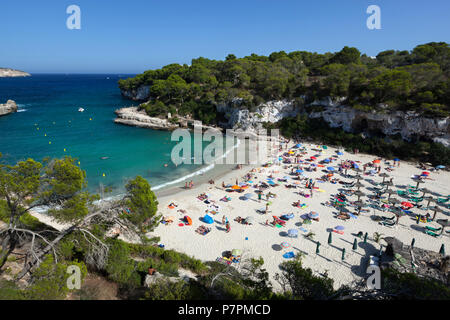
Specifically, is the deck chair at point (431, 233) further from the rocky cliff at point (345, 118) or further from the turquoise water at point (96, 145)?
the turquoise water at point (96, 145)

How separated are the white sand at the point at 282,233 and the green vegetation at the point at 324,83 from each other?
13.5 metres

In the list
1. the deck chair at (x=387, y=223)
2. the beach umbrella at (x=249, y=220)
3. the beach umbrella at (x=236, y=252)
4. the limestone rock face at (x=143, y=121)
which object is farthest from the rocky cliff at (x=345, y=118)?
the beach umbrella at (x=236, y=252)

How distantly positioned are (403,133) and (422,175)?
26.2 feet

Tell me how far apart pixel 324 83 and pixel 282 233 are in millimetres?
30871

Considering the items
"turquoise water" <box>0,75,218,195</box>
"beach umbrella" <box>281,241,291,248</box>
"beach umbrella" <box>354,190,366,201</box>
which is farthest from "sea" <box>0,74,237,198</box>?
"beach umbrella" <box>354,190,366,201</box>

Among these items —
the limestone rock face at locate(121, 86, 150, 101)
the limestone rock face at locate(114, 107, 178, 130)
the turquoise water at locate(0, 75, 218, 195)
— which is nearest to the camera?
the turquoise water at locate(0, 75, 218, 195)

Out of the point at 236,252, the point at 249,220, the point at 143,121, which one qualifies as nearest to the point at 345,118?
the point at 249,220

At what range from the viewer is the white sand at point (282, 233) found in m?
13.3

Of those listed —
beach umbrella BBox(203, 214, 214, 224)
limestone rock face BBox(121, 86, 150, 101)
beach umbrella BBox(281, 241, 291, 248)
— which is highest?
limestone rock face BBox(121, 86, 150, 101)

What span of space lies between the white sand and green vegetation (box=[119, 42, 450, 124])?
13.5m

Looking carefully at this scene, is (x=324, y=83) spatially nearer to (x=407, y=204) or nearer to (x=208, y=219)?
(x=407, y=204)

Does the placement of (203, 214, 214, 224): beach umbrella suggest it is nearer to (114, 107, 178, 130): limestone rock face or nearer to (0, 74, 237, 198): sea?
(0, 74, 237, 198): sea

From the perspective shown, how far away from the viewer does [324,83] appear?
38.3m

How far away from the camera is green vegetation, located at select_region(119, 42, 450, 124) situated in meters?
29.9
